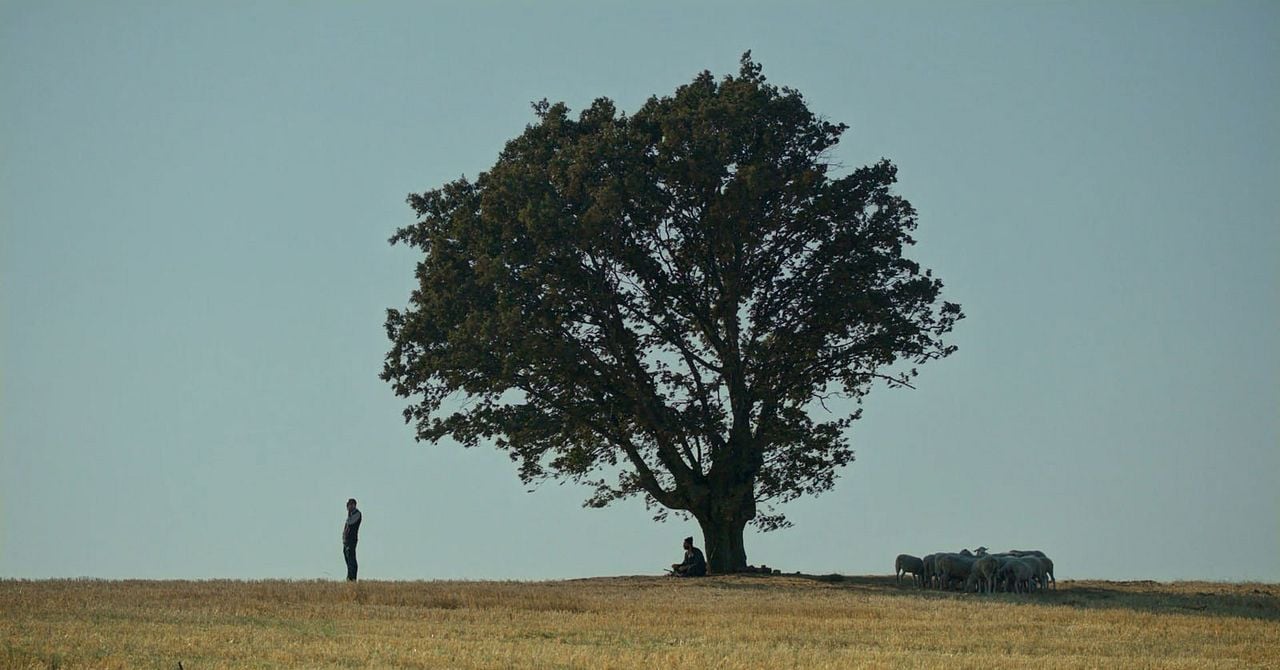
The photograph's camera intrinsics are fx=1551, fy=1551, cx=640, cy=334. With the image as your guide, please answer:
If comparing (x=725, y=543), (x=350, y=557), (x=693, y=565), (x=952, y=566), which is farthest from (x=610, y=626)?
(x=725, y=543)

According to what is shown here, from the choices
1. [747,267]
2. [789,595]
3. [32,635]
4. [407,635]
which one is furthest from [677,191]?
[32,635]

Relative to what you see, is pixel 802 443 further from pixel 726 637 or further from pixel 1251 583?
pixel 726 637

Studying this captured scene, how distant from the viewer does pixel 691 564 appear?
4341 centimetres

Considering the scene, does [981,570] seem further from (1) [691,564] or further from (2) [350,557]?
(2) [350,557]

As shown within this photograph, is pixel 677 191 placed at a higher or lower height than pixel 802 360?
higher

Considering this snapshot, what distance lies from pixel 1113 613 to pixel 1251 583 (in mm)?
15296

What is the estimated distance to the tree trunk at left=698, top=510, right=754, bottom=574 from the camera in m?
44.5

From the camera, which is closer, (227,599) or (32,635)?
(32,635)

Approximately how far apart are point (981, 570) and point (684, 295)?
12.0 m

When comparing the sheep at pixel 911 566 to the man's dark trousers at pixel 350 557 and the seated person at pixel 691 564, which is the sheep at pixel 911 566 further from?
the man's dark trousers at pixel 350 557

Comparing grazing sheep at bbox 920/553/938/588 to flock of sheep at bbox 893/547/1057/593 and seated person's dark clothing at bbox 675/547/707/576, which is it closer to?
flock of sheep at bbox 893/547/1057/593

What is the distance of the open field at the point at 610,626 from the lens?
858 inches

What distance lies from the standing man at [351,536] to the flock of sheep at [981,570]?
14411 millimetres

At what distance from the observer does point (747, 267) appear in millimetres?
44719
